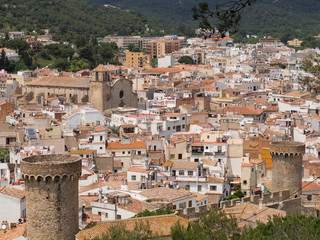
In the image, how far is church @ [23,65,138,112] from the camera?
180 feet

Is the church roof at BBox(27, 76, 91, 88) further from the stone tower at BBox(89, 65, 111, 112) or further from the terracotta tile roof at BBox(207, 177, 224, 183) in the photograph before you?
the terracotta tile roof at BBox(207, 177, 224, 183)

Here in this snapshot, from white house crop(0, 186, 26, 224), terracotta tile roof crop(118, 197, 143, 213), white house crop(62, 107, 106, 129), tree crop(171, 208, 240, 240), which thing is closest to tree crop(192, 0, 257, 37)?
tree crop(171, 208, 240, 240)

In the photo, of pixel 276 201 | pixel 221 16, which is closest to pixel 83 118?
pixel 276 201

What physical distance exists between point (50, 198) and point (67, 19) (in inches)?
4254

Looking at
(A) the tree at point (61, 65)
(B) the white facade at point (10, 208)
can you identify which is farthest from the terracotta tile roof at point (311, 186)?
(A) the tree at point (61, 65)

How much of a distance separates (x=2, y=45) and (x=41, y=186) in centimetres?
7713

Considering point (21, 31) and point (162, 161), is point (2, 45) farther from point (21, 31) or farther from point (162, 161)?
point (162, 161)

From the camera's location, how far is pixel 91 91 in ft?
182

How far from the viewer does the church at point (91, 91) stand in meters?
54.9

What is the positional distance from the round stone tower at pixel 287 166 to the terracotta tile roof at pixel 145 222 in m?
4.88

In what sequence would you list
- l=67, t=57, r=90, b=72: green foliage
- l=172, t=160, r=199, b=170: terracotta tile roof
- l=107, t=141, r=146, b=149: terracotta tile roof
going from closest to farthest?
l=172, t=160, r=199, b=170: terracotta tile roof
l=107, t=141, r=146, b=149: terracotta tile roof
l=67, t=57, r=90, b=72: green foliage

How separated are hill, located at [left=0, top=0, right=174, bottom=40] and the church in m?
48.4

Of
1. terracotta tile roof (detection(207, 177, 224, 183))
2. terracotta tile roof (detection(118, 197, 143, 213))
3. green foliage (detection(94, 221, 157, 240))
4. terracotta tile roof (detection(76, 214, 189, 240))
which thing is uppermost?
green foliage (detection(94, 221, 157, 240))

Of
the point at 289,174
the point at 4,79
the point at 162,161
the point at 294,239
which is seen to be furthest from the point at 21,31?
the point at 294,239
